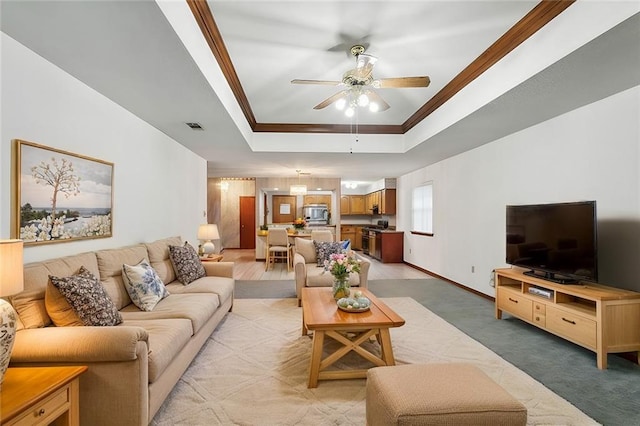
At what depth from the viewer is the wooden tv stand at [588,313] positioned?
8.06 ft

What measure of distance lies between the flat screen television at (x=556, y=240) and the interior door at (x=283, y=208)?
7.99m

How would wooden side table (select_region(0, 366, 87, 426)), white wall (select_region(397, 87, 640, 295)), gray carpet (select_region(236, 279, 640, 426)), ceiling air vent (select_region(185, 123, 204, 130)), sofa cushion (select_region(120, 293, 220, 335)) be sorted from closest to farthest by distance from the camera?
wooden side table (select_region(0, 366, 87, 426))
gray carpet (select_region(236, 279, 640, 426))
sofa cushion (select_region(120, 293, 220, 335))
white wall (select_region(397, 87, 640, 295))
ceiling air vent (select_region(185, 123, 204, 130))

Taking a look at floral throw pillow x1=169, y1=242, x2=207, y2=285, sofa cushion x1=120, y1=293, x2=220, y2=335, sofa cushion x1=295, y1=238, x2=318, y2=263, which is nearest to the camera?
sofa cushion x1=120, y1=293, x2=220, y2=335

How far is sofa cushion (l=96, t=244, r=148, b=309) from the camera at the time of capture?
2.45 m

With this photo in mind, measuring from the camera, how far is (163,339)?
1972 mm

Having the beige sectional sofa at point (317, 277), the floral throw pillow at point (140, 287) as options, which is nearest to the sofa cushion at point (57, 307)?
the floral throw pillow at point (140, 287)

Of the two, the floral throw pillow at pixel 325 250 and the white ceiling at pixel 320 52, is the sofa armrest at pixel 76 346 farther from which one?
the floral throw pillow at pixel 325 250

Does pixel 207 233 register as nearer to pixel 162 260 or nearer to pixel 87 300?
pixel 162 260

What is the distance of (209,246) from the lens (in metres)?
4.75

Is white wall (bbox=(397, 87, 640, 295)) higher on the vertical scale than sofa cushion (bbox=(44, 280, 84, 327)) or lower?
higher

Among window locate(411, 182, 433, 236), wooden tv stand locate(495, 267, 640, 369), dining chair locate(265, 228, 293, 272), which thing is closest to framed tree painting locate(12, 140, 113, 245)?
dining chair locate(265, 228, 293, 272)

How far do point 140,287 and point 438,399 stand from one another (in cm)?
241

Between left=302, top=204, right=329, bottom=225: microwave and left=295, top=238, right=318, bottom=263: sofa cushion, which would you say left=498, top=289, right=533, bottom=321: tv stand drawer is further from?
left=302, top=204, right=329, bottom=225: microwave

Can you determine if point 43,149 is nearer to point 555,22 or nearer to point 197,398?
point 197,398
